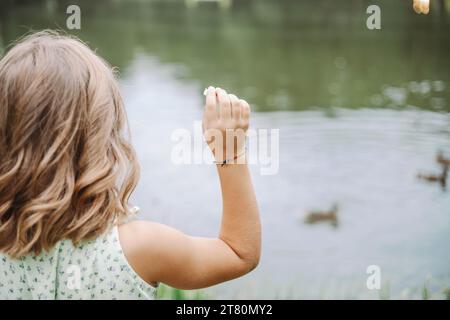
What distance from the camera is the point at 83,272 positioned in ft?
3.43

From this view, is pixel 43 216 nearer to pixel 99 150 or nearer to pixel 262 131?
pixel 99 150

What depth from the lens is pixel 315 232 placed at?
→ 386 cm

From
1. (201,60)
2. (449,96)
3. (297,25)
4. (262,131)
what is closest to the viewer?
(262,131)

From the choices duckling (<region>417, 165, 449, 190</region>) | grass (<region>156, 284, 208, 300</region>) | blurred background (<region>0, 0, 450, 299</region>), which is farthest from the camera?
duckling (<region>417, 165, 449, 190</region>)

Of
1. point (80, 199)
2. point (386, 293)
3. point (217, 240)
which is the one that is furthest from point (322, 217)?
point (80, 199)

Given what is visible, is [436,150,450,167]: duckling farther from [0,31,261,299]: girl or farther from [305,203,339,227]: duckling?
[0,31,261,299]: girl

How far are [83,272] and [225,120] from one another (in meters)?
0.34

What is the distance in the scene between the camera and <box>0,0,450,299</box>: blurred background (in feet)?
11.2

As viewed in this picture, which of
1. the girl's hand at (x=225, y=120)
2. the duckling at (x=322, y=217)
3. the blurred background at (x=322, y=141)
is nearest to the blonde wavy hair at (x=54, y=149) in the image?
the girl's hand at (x=225, y=120)

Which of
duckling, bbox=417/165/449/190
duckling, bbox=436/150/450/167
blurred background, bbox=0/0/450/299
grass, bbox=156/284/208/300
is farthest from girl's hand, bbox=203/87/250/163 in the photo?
duckling, bbox=436/150/450/167

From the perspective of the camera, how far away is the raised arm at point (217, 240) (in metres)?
1.04

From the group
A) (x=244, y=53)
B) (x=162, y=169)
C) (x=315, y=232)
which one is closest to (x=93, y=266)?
(x=315, y=232)

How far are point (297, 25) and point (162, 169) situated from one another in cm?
927

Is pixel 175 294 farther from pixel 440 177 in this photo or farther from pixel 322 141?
pixel 322 141
